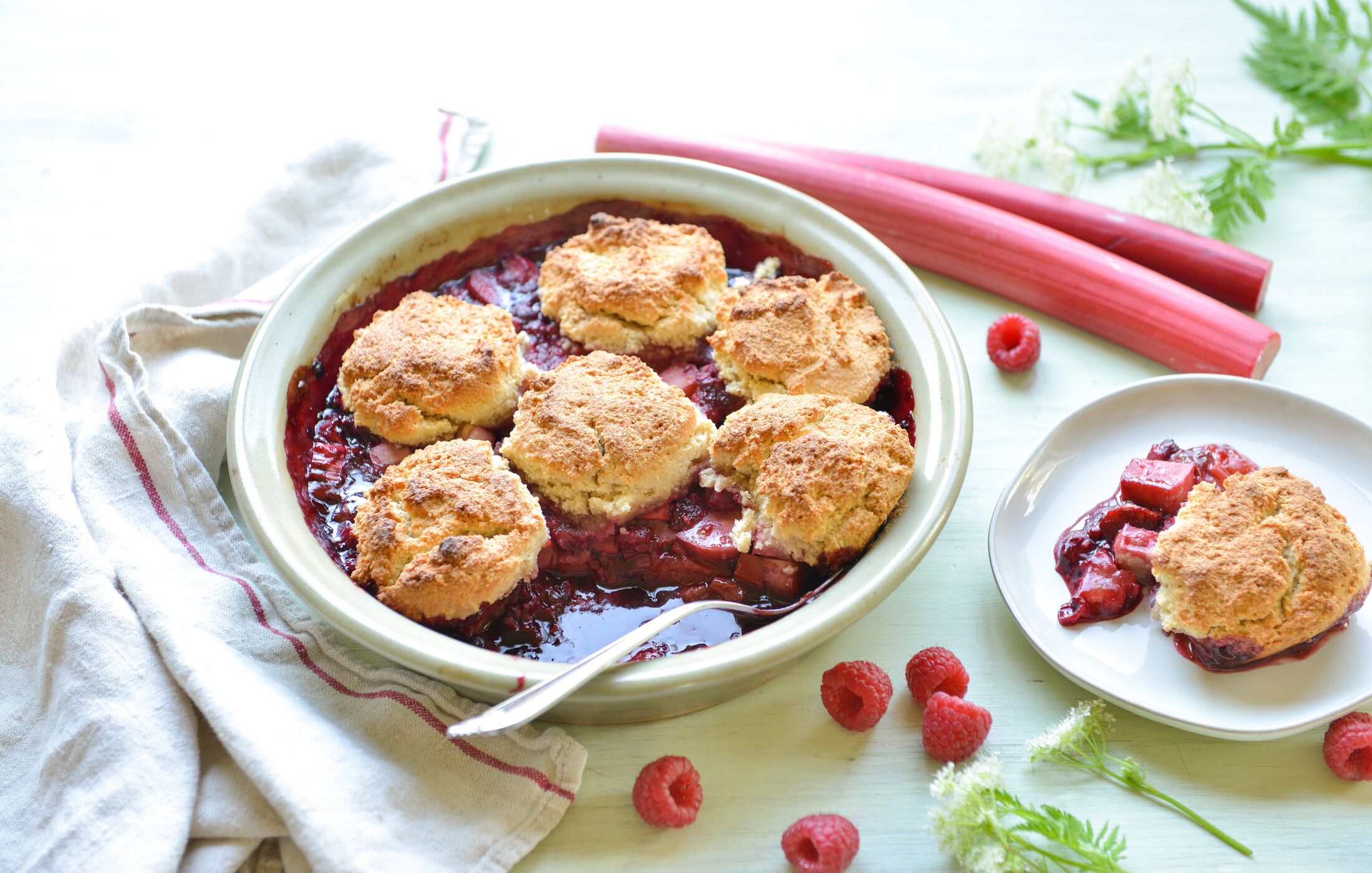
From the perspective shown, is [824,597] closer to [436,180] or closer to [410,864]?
[410,864]

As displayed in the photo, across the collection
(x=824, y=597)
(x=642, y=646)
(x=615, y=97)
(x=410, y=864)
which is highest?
(x=615, y=97)

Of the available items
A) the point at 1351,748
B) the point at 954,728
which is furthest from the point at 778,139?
the point at 1351,748

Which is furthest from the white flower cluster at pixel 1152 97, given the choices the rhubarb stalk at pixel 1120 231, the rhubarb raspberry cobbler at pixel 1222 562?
the rhubarb raspberry cobbler at pixel 1222 562

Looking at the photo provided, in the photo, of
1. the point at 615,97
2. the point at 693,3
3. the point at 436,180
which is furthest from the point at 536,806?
the point at 693,3

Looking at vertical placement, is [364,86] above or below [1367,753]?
above

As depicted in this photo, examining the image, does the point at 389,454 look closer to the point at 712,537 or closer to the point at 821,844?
the point at 712,537

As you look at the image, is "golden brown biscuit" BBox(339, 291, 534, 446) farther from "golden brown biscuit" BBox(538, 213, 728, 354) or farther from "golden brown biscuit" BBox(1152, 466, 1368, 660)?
"golden brown biscuit" BBox(1152, 466, 1368, 660)

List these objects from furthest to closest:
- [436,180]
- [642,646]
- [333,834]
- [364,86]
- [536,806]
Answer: [364,86]
[436,180]
[642,646]
[536,806]
[333,834]
